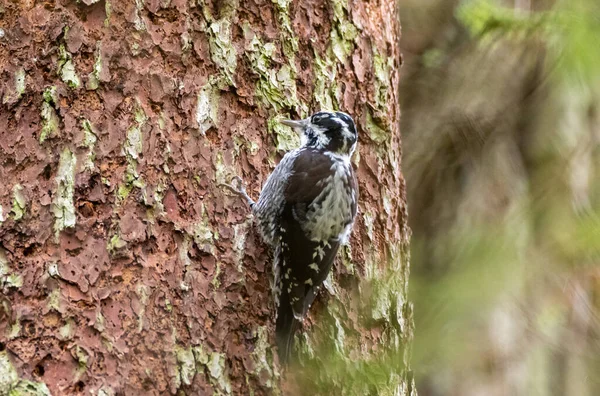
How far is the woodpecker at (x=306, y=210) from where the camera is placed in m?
2.85

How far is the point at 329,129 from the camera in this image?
313 cm

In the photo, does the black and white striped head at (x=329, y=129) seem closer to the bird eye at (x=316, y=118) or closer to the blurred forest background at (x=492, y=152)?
the bird eye at (x=316, y=118)

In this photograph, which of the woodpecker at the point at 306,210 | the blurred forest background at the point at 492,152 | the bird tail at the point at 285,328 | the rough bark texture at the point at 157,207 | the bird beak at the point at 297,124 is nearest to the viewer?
the rough bark texture at the point at 157,207

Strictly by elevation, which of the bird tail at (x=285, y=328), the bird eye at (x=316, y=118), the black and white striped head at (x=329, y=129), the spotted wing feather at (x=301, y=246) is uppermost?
the bird eye at (x=316, y=118)

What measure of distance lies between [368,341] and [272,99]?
1028 mm

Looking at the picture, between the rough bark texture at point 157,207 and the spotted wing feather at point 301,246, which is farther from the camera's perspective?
the spotted wing feather at point 301,246

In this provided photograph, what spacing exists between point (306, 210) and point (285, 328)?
2.40ft

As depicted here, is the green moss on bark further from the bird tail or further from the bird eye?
the bird eye

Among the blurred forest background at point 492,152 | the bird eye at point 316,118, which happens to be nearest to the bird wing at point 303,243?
the bird eye at point 316,118

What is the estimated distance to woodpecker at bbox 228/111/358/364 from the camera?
285 centimetres

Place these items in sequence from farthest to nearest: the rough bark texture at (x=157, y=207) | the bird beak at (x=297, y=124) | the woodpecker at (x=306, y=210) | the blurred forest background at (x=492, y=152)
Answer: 1. the blurred forest background at (x=492, y=152)
2. the bird beak at (x=297, y=124)
3. the woodpecker at (x=306, y=210)
4. the rough bark texture at (x=157, y=207)

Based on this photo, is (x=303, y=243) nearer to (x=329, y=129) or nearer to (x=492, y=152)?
(x=329, y=129)

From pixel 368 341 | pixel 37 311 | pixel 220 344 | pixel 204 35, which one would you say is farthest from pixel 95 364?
pixel 204 35

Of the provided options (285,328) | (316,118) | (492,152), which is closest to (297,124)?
(316,118)
